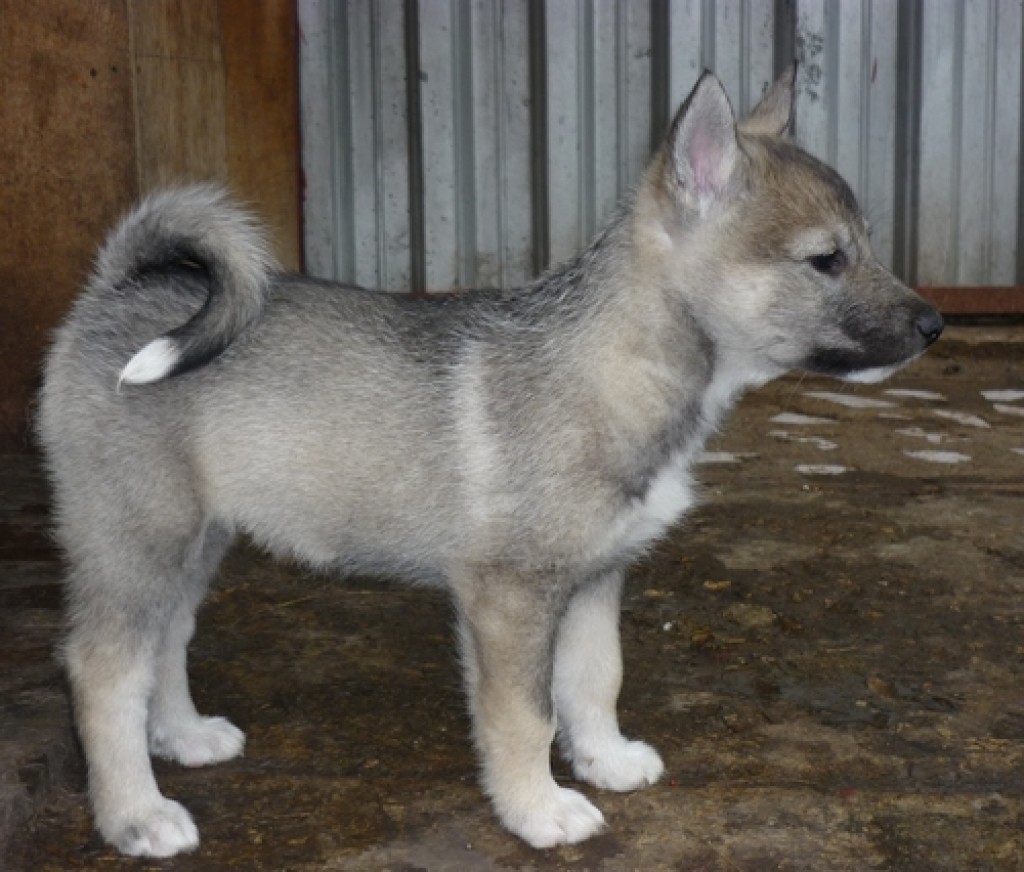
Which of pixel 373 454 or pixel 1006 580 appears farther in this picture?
pixel 1006 580

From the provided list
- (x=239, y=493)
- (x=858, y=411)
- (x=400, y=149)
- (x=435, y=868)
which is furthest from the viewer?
(x=400, y=149)

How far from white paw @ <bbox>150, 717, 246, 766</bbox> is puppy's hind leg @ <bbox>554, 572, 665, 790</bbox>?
32.3 inches

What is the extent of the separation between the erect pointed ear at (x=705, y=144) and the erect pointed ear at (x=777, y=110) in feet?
1.60

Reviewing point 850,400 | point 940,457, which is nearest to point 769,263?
point 940,457

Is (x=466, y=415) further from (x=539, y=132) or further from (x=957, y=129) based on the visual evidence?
(x=957, y=129)

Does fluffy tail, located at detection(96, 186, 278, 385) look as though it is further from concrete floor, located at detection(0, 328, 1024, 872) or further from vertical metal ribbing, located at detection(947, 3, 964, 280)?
vertical metal ribbing, located at detection(947, 3, 964, 280)

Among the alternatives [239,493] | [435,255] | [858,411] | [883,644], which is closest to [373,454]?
[239,493]

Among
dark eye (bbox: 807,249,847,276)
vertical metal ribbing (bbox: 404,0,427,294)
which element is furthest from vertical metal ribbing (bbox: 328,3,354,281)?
dark eye (bbox: 807,249,847,276)

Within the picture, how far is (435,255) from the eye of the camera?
26.0ft

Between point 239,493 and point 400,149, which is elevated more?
point 400,149

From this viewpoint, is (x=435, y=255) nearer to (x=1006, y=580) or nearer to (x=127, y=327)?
(x=1006, y=580)

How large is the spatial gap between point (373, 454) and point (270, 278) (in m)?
0.51

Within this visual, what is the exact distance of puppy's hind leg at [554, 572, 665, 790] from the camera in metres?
3.50

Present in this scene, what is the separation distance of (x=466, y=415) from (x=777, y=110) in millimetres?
1197
